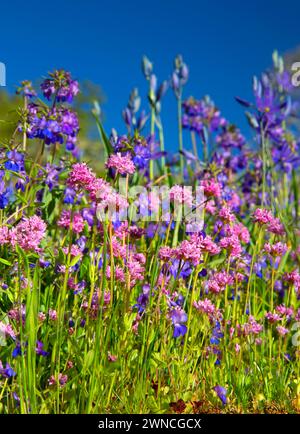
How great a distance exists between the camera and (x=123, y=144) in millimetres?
3049

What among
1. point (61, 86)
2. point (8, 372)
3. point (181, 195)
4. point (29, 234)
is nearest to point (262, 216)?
point (181, 195)

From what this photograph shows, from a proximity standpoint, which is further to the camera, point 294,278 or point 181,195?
point 294,278

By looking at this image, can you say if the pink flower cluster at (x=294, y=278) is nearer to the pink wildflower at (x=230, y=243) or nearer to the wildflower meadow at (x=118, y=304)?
the wildflower meadow at (x=118, y=304)

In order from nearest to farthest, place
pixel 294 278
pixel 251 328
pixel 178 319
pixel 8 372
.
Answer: pixel 8 372 < pixel 178 319 < pixel 251 328 < pixel 294 278

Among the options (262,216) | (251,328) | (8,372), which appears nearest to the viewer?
(8,372)

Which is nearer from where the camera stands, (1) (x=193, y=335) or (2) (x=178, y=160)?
(1) (x=193, y=335)

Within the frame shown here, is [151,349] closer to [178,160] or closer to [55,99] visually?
[55,99]

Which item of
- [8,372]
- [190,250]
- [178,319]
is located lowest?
[8,372]

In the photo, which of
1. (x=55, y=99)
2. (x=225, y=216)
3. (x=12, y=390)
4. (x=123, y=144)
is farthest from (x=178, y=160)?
(x=12, y=390)

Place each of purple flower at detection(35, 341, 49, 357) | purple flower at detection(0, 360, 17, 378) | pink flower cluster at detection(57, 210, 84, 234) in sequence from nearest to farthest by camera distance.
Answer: purple flower at detection(0, 360, 17, 378)
purple flower at detection(35, 341, 49, 357)
pink flower cluster at detection(57, 210, 84, 234)

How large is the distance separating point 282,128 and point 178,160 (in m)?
1.19

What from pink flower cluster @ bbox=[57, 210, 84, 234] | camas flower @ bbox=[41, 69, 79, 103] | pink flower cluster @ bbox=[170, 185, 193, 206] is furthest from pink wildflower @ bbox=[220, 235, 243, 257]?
camas flower @ bbox=[41, 69, 79, 103]

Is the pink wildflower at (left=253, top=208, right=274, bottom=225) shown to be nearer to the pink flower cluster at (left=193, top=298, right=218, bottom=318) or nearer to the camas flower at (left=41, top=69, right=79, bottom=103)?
the pink flower cluster at (left=193, top=298, right=218, bottom=318)

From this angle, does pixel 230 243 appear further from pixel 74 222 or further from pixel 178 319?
pixel 74 222
